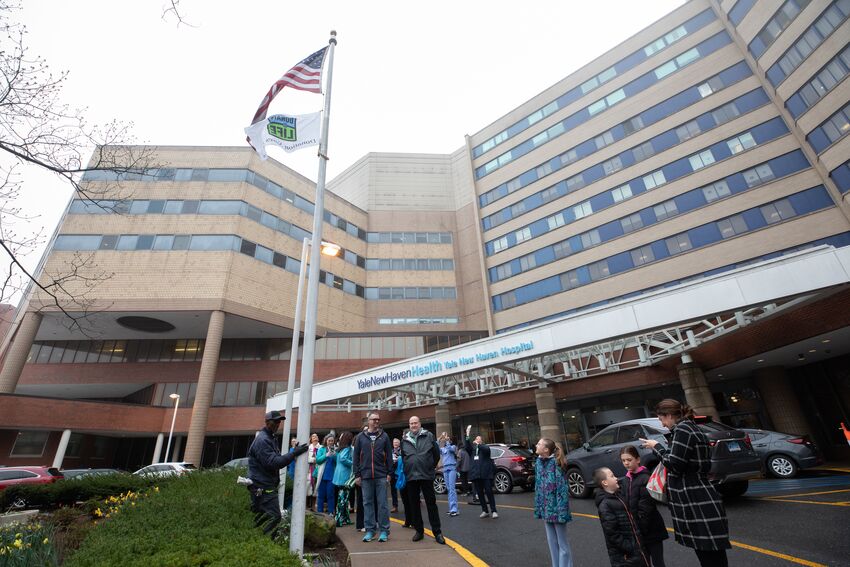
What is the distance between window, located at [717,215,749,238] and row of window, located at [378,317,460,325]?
20907mm

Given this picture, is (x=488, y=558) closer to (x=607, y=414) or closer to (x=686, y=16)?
(x=607, y=414)

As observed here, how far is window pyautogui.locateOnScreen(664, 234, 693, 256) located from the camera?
87.9 ft

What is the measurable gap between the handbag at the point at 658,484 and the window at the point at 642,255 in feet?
91.0

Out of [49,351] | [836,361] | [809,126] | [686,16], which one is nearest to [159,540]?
[836,361]

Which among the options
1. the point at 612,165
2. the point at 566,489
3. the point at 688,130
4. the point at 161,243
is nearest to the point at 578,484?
the point at 566,489

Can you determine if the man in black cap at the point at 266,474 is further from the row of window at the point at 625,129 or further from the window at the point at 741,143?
the row of window at the point at 625,129

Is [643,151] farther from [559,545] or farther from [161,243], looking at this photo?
[161,243]

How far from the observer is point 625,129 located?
32.0 metres

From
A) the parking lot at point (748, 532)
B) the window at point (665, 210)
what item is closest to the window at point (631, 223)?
the window at point (665, 210)

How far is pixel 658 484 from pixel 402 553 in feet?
11.3

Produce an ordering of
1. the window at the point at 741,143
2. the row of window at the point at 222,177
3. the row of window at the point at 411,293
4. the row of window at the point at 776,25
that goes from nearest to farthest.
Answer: the row of window at the point at 776,25, the window at the point at 741,143, the row of window at the point at 222,177, the row of window at the point at 411,293

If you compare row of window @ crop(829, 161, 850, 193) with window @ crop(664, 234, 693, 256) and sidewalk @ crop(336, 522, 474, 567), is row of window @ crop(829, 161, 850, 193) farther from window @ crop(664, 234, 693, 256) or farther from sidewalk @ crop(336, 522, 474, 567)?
sidewalk @ crop(336, 522, 474, 567)

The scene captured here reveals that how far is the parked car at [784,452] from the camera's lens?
11.7 meters

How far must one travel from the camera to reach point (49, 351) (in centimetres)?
3278
